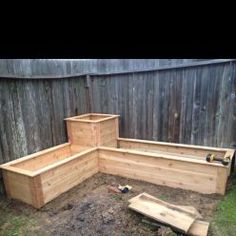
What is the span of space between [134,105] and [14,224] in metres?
2.93

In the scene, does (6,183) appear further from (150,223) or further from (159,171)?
(159,171)

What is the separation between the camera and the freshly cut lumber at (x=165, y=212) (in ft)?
7.39

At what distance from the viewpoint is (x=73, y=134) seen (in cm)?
423

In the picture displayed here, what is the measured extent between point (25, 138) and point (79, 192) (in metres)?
1.28

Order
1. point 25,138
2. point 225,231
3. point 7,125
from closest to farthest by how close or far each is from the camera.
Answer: point 225,231 < point 7,125 < point 25,138

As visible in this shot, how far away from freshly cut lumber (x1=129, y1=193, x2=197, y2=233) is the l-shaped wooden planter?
0.74 metres

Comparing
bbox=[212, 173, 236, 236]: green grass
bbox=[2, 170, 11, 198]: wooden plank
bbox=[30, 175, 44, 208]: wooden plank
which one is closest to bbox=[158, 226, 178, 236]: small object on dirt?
bbox=[212, 173, 236, 236]: green grass

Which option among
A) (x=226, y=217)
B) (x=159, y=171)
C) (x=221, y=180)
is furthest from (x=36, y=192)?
(x=221, y=180)

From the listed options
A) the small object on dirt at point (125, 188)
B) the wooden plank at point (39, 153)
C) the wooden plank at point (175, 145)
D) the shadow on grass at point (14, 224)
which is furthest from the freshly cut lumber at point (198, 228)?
the wooden plank at point (39, 153)

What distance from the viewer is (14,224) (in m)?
2.54

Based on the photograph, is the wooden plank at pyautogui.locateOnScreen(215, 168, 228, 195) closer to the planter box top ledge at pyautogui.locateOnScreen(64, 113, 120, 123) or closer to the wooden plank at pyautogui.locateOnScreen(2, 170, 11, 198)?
the planter box top ledge at pyautogui.locateOnScreen(64, 113, 120, 123)
